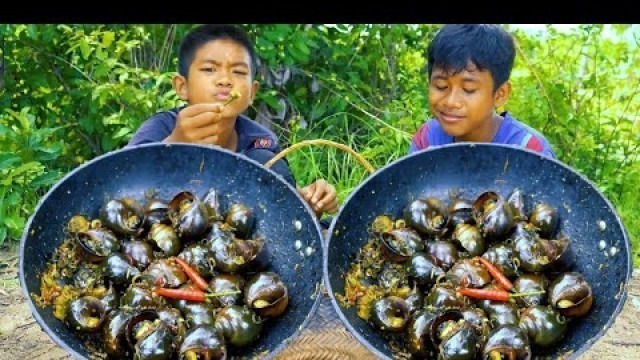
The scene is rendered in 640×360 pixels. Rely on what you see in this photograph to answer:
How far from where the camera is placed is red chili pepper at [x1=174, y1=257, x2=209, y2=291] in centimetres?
243

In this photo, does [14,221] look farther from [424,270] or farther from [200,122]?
[424,270]

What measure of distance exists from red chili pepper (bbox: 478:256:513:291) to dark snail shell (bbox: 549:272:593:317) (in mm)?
111

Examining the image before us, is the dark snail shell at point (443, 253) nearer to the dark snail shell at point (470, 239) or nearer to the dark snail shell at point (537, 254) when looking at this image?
the dark snail shell at point (470, 239)

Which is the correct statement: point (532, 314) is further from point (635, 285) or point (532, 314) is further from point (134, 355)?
point (635, 285)

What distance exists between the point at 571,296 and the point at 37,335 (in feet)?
7.68

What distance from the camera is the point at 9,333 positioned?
3.79m

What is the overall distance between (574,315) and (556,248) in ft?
0.68

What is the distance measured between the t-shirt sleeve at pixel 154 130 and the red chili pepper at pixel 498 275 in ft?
4.98

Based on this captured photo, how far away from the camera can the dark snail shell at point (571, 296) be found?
2.32 meters

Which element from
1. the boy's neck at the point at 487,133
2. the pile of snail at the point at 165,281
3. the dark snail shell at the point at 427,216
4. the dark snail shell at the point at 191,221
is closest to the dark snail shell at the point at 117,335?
the pile of snail at the point at 165,281

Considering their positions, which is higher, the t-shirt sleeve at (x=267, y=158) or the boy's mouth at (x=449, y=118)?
the boy's mouth at (x=449, y=118)

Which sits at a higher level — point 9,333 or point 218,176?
point 218,176

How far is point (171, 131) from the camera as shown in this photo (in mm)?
3564
